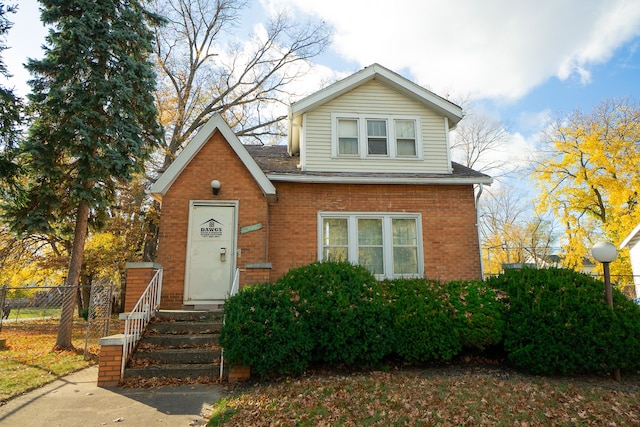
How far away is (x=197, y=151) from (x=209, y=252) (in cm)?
251

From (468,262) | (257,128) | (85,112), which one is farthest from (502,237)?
(85,112)

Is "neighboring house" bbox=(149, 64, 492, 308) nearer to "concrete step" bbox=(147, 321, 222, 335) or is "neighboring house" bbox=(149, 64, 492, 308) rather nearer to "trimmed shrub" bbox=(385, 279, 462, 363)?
"concrete step" bbox=(147, 321, 222, 335)

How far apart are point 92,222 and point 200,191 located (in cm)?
571

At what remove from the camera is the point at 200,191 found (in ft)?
30.6

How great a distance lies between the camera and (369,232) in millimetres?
10336

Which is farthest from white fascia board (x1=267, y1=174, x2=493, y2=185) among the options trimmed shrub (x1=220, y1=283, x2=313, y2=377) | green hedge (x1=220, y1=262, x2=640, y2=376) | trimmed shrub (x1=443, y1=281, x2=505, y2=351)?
trimmed shrub (x1=220, y1=283, x2=313, y2=377)

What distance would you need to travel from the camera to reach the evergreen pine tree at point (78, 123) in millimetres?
10750

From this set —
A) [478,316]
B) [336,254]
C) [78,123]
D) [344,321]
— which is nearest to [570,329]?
[478,316]

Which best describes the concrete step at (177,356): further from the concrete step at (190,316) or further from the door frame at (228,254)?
the door frame at (228,254)

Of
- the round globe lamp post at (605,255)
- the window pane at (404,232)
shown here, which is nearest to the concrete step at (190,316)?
the window pane at (404,232)

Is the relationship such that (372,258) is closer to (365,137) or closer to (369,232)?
(369,232)

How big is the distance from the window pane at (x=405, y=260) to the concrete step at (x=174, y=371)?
548 cm

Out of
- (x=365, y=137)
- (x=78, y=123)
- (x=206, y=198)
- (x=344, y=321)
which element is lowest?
(x=344, y=321)

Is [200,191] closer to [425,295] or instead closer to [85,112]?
[85,112]
